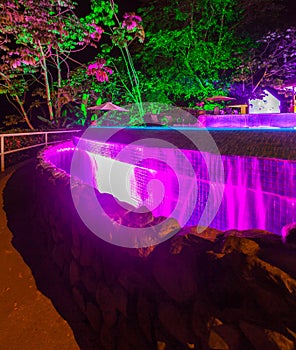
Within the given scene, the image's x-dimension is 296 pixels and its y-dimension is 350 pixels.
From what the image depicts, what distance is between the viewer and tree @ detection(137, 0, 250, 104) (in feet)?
45.9

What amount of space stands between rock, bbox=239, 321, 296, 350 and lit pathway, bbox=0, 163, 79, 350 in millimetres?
1371

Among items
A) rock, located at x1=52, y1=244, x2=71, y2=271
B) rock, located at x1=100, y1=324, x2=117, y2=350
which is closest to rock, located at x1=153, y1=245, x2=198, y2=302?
rock, located at x1=100, y1=324, x2=117, y2=350

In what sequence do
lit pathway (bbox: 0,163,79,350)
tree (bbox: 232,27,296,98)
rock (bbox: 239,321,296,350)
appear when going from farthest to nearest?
tree (bbox: 232,27,296,98) → lit pathway (bbox: 0,163,79,350) → rock (bbox: 239,321,296,350)

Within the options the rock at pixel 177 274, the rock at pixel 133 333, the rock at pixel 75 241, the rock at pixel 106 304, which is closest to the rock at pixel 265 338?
the rock at pixel 177 274

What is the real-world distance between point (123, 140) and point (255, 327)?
16.6 ft

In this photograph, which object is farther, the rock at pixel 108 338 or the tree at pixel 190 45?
the tree at pixel 190 45

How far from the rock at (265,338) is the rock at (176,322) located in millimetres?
330

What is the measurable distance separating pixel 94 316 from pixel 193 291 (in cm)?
109

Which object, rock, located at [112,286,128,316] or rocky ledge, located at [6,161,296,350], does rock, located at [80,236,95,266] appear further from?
rock, located at [112,286,128,316]

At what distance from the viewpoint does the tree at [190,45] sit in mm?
13977

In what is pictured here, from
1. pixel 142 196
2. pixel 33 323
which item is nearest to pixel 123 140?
pixel 142 196

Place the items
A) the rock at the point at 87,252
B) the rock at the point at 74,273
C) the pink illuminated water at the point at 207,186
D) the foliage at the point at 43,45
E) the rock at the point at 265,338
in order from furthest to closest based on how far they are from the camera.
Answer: the foliage at the point at 43,45
the pink illuminated water at the point at 207,186
the rock at the point at 74,273
the rock at the point at 87,252
the rock at the point at 265,338

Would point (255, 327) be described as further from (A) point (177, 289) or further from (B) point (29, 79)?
(B) point (29, 79)

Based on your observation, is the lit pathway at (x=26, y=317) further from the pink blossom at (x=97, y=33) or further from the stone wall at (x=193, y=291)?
the pink blossom at (x=97, y=33)
